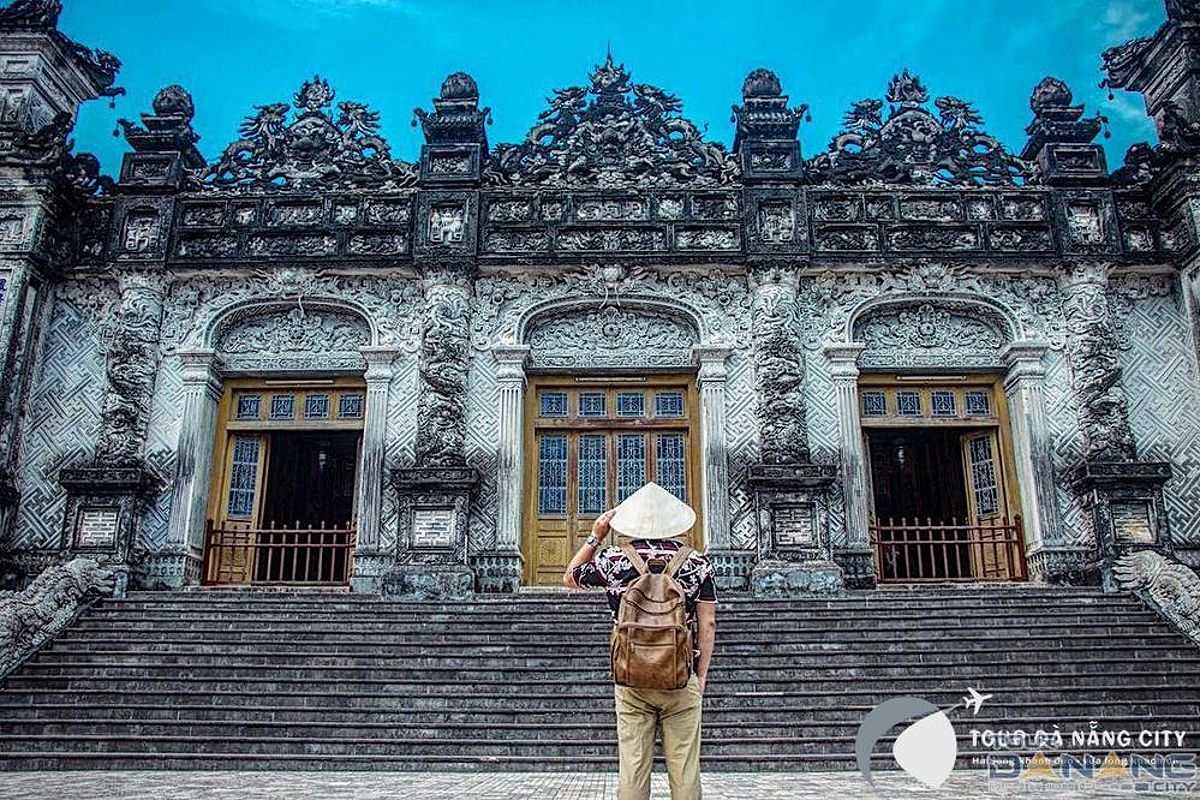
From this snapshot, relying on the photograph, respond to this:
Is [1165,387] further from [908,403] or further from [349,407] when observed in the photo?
[349,407]

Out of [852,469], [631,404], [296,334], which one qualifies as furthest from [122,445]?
[852,469]

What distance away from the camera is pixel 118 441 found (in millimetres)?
12484

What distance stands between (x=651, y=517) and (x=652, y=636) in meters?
0.49

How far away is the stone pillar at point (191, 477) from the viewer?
40.5ft

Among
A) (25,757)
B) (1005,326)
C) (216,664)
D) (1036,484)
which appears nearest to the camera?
(25,757)

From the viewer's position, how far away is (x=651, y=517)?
4.18 metres

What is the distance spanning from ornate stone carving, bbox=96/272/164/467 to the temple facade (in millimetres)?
42

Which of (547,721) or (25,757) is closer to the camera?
(25,757)

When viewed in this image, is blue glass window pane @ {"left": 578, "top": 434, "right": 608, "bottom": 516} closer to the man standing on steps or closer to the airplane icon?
the airplane icon

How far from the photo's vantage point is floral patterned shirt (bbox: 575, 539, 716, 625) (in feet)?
13.7

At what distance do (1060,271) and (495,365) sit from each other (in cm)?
727

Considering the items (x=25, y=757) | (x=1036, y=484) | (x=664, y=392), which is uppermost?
(x=664, y=392)

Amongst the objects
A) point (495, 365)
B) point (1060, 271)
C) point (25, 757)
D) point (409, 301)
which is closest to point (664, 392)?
point (495, 365)

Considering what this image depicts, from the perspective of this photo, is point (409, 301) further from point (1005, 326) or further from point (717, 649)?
point (1005, 326)
